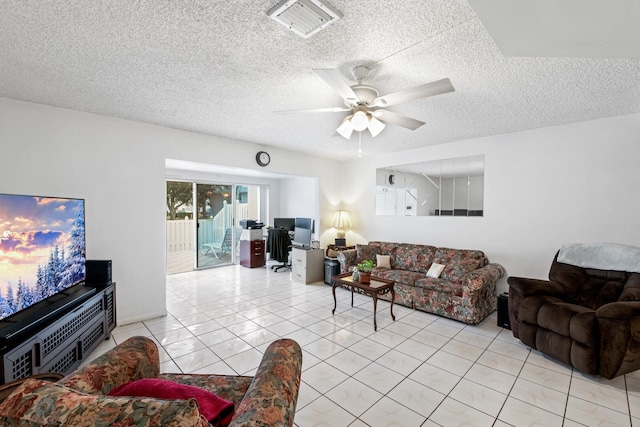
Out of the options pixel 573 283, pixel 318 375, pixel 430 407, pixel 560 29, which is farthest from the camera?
pixel 573 283

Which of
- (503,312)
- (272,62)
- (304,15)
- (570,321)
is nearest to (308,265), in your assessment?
(503,312)

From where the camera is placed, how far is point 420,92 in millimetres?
1914

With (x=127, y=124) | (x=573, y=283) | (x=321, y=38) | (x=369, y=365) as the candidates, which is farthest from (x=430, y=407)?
(x=127, y=124)

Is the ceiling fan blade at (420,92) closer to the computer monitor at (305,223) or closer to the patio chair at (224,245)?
the computer monitor at (305,223)

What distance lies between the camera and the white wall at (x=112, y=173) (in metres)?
2.77

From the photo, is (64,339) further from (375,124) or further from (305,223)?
(305,223)

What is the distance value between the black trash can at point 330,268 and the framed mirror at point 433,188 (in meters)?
1.31

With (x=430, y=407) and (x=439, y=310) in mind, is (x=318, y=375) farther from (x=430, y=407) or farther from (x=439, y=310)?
(x=439, y=310)

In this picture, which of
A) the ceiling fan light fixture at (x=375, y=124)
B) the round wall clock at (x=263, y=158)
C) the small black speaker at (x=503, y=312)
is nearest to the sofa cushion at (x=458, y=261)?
the small black speaker at (x=503, y=312)

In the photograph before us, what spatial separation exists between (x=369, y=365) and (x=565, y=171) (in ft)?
10.9

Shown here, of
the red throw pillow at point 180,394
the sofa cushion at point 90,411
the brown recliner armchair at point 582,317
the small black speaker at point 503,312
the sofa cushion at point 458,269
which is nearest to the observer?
the sofa cushion at point 90,411

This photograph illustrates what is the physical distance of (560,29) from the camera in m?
1.32


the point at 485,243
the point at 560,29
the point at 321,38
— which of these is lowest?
the point at 485,243

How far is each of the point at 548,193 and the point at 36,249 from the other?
209 inches
